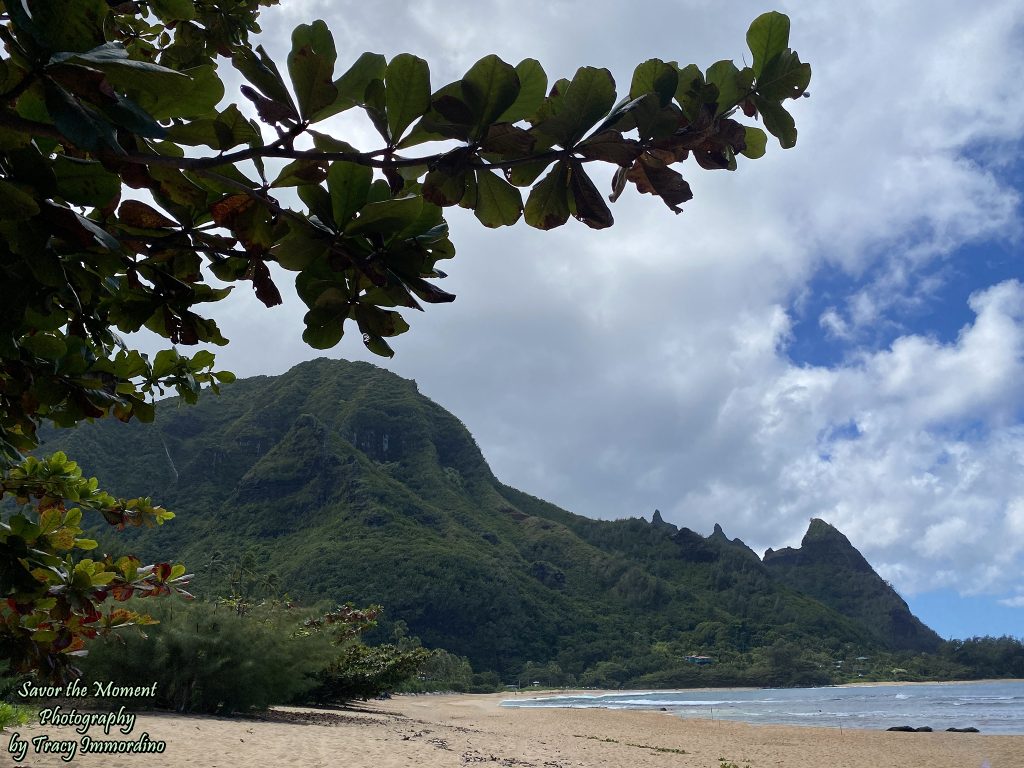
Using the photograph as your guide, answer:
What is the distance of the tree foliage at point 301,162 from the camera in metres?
0.69

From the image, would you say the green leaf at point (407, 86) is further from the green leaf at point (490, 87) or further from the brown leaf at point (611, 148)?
the brown leaf at point (611, 148)

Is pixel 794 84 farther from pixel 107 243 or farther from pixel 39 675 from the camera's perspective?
pixel 39 675

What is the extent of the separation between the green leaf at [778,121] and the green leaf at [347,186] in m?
0.56

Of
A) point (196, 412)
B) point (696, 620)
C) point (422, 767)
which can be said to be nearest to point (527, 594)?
point (696, 620)

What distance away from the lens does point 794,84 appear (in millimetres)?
949

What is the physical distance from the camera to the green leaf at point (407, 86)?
83 centimetres

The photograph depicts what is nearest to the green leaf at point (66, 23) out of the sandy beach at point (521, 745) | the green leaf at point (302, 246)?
the green leaf at point (302, 246)

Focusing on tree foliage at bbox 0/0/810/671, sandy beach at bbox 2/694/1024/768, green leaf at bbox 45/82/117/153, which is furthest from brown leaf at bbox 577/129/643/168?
sandy beach at bbox 2/694/1024/768

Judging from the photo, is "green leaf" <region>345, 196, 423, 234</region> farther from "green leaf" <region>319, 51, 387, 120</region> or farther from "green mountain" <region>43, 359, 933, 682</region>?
"green mountain" <region>43, 359, 933, 682</region>

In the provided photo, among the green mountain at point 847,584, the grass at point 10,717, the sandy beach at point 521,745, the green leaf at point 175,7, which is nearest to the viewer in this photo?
the green leaf at point 175,7

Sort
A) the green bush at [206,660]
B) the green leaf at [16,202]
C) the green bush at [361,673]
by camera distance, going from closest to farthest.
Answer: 1. the green leaf at [16,202]
2. the green bush at [206,660]
3. the green bush at [361,673]

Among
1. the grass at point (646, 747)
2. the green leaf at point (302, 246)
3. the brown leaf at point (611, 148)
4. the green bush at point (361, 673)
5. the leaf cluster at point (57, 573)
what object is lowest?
the grass at point (646, 747)

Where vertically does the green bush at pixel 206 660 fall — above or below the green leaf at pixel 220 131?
below

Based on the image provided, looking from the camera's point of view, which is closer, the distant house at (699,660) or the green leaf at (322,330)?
the green leaf at (322,330)
